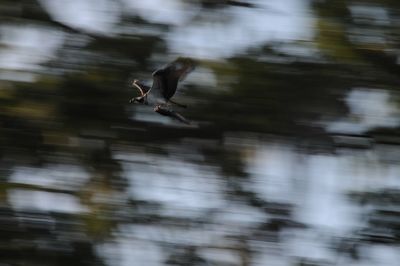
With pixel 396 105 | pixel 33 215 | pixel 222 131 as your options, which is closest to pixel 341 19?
pixel 396 105

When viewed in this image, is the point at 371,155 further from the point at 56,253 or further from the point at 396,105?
the point at 56,253

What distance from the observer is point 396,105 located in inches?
88.0

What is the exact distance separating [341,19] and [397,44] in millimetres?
147

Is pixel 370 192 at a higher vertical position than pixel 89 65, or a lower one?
lower

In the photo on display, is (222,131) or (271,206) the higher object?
(222,131)

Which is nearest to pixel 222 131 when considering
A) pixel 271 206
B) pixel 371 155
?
pixel 271 206

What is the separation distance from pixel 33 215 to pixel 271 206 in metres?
0.57

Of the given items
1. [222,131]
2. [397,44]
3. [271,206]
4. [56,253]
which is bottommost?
[56,253]

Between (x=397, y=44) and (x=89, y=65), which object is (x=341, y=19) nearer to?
(x=397, y=44)

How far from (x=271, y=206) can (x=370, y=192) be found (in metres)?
0.25

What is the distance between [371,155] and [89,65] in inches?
28.3

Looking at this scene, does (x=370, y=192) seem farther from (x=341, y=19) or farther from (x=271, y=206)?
(x=341, y=19)

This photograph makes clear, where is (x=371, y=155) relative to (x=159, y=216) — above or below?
above

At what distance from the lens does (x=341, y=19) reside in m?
2.28
